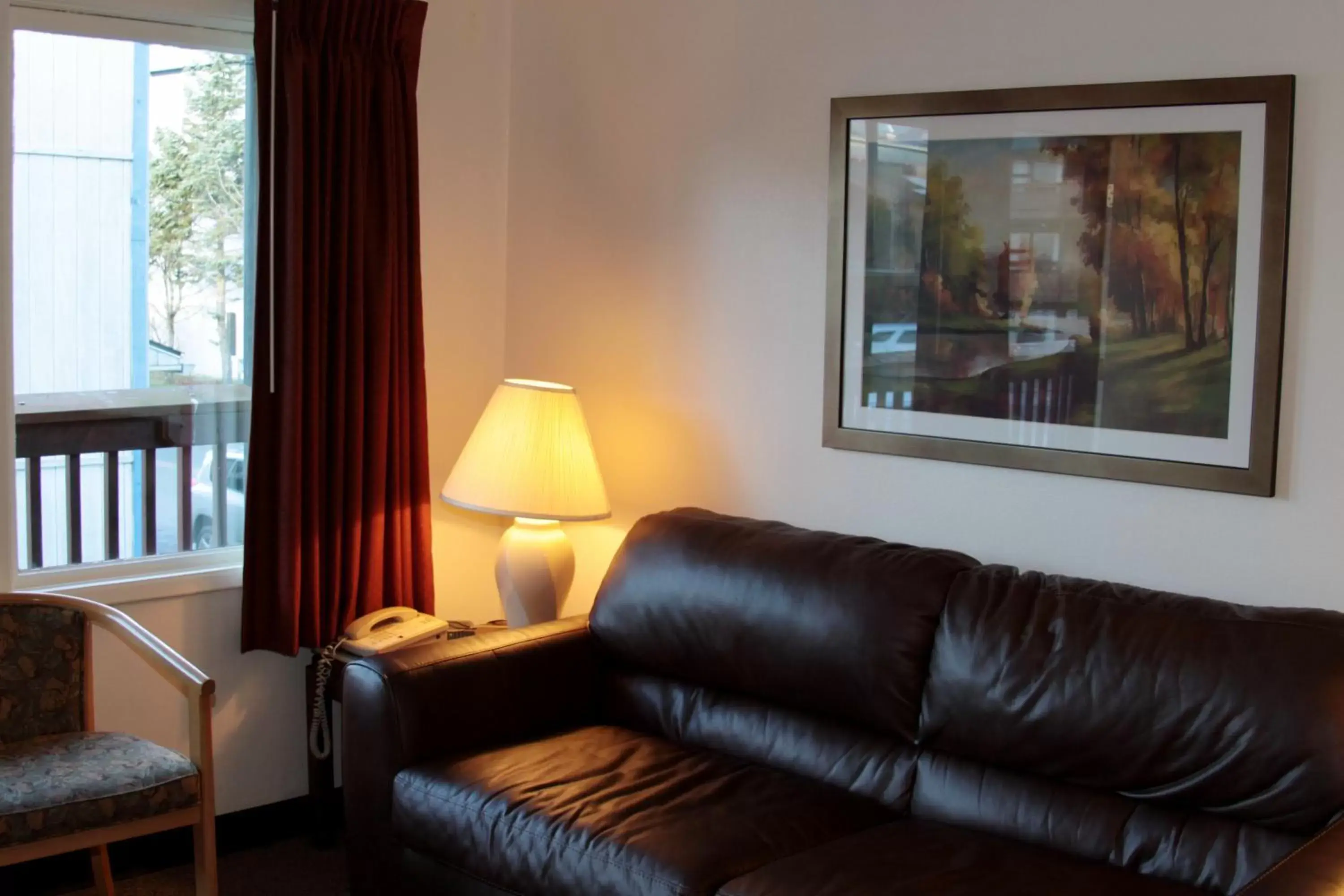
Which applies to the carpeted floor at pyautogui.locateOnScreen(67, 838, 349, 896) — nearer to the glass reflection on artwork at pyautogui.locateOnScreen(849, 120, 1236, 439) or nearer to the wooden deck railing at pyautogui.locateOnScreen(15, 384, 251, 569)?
the wooden deck railing at pyautogui.locateOnScreen(15, 384, 251, 569)

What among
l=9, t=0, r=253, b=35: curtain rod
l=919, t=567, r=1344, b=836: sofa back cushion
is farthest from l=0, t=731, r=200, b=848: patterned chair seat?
l=9, t=0, r=253, b=35: curtain rod

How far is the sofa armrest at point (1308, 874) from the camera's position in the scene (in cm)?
184

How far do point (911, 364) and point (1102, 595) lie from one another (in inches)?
31.6

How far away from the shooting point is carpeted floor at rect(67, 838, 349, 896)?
3342 mm

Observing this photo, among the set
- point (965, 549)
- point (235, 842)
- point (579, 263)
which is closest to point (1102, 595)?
point (965, 549)

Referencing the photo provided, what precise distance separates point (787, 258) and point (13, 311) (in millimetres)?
1866

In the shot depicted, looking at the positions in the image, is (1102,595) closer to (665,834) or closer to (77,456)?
(665,834)

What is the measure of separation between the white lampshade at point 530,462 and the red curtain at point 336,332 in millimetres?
272

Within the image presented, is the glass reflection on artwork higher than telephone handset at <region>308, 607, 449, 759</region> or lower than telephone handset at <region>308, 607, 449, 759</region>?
higher

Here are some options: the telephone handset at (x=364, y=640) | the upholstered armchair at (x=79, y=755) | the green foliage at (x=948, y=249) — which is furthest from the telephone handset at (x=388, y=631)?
the green foliage at (x=948, y=249)

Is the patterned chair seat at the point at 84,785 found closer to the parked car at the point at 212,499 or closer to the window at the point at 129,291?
the window at the point at 129,291

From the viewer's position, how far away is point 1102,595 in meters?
2.67

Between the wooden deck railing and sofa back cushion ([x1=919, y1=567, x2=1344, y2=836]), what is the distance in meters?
1.99

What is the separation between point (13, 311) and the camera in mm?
3184
